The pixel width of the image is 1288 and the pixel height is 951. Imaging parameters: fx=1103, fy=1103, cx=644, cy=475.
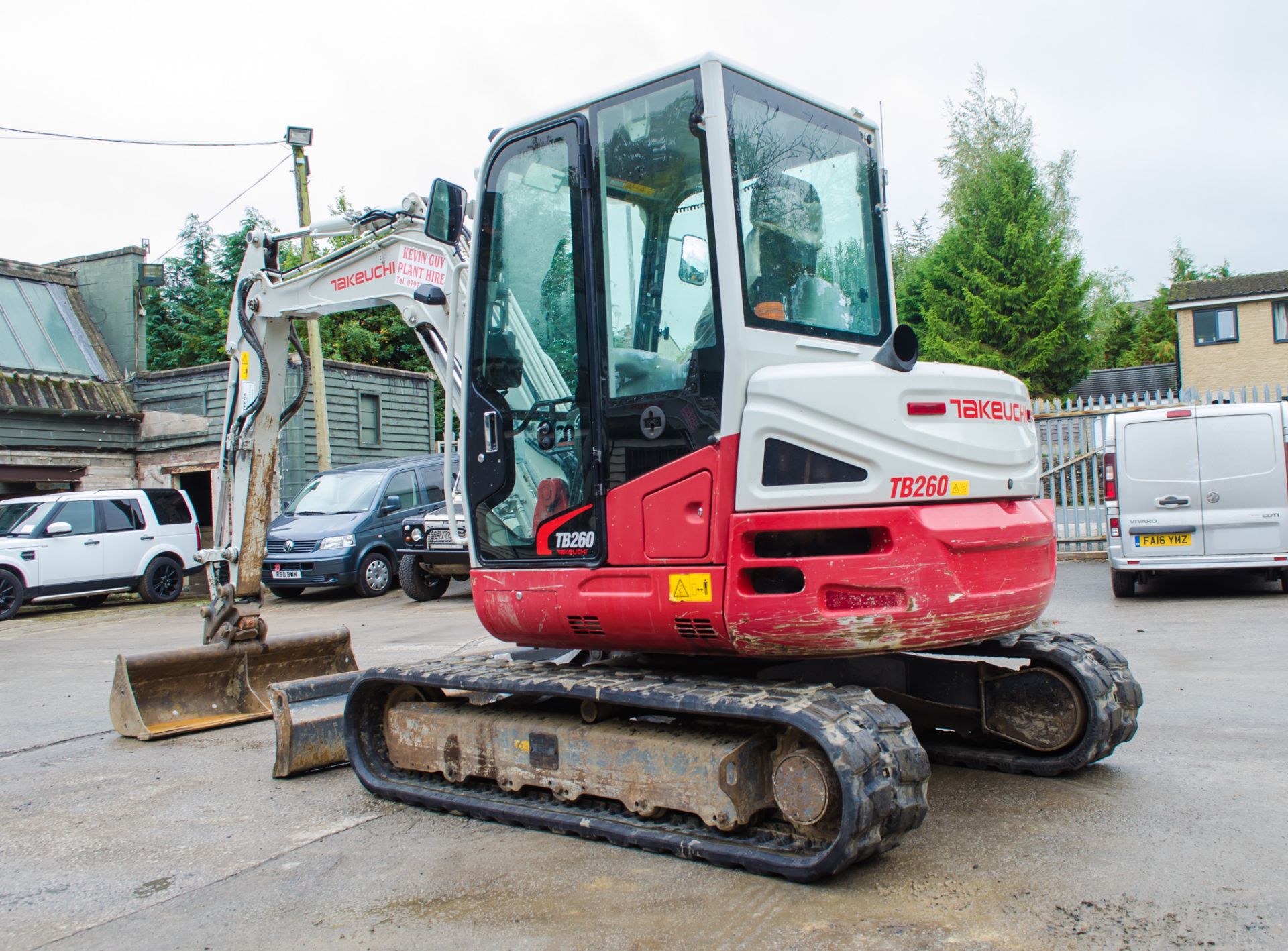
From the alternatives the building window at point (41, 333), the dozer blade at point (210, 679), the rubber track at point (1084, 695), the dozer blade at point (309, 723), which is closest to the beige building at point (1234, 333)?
the building window at point (41, 333)

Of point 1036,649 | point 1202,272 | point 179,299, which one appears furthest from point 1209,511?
point 1202,272

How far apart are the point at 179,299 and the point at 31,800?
38.3 metres

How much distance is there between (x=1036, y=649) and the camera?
5.06 meters

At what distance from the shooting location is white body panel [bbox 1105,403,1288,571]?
1087cm

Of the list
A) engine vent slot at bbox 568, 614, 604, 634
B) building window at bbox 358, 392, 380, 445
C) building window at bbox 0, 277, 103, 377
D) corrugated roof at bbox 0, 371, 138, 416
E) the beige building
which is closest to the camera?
engine vent slot at bbox 568, 614, 604, 634

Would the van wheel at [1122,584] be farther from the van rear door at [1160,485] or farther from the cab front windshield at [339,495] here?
the cab front windshield at [339,495]

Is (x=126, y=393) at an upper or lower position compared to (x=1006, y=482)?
upper

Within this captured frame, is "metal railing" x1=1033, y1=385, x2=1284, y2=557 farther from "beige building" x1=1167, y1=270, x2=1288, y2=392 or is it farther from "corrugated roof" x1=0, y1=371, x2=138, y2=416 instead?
"beige building" x1=1167, y1=270, x2=1288, y2=392

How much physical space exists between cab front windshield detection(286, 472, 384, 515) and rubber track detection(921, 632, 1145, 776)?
1259 cm

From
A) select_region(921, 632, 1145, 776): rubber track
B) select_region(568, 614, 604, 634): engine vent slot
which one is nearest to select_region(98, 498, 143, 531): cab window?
select_region(568, 614, 604, 634): engine vent slot

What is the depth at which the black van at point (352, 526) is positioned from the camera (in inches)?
630

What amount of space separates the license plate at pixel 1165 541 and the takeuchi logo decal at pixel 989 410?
24.3ft

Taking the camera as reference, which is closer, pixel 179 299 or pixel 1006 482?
pixel 1006 482

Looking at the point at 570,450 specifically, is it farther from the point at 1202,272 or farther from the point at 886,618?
the point at 1202,272
